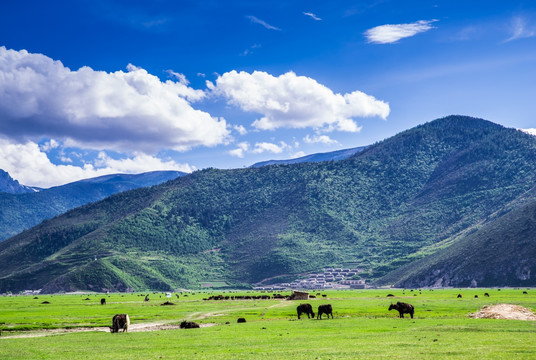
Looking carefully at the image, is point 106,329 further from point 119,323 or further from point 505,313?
point 505,313

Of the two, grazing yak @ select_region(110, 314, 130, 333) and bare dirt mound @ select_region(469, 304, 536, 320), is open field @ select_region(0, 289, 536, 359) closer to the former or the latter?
grazing yak @ select_region(110, 314, 130, 333)

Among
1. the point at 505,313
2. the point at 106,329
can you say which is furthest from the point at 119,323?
the point at 505,313

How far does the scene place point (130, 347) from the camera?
4506 centimetres

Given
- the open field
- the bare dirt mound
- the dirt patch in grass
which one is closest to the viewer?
the open field

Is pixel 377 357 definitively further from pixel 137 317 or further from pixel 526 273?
pixel 526 273

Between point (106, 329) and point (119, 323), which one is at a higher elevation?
point (119, 323)

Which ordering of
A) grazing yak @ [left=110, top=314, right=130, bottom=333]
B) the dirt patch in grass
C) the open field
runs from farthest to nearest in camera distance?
the dirt patch in grass < grazing yak @ [left=110, top=314, right=130, bottom=333] < the open field

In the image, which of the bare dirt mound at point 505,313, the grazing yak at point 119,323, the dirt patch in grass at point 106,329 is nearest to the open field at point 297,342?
the dirt patch in grass at point 106,329

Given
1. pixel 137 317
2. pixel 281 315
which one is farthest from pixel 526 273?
pixel 137 317

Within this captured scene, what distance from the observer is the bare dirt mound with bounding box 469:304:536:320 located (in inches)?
2420

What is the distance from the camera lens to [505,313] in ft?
206

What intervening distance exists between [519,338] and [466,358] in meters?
11.9

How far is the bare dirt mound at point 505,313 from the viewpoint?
202 feet

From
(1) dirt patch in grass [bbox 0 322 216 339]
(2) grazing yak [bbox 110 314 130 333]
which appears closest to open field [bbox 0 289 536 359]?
(1) dirt patch in grass [bbox 0 322 216 339]
